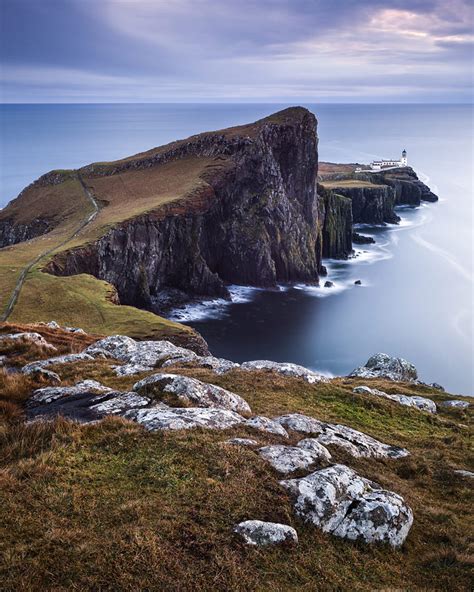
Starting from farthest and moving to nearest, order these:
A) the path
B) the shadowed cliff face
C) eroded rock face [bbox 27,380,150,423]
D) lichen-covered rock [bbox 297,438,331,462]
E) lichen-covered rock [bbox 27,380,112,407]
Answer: the shadowed cliff face < the path < lichen-covered rock [bbox 27,380,112,407] < eroded rock face [bbox 27,380,150,423] < lichen-covered rock [bbox 297,438,331,462]

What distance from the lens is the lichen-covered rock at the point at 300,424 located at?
17641mm

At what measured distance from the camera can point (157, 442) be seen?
1382 cm

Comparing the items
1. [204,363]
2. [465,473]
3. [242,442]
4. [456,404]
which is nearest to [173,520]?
[242,442]

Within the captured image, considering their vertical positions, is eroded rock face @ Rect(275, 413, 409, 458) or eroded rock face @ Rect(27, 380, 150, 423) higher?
eroded rock face @ Rect(27, 380, 150, 423)

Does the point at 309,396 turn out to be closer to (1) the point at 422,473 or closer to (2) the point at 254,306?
(1) the point at 422,473

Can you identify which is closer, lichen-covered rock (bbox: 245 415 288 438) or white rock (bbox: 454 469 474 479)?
lichen-covered rock (bbox: 245 415 288 438)

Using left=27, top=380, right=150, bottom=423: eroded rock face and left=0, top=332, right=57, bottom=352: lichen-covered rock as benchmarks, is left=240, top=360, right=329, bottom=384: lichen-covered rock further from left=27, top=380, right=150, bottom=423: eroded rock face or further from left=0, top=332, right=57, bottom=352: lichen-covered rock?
left=0, top=332, right=57, bottom=352: lichen-covered rock

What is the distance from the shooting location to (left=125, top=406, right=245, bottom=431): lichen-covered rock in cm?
1495

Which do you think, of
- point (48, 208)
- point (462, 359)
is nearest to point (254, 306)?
point (462, 359)

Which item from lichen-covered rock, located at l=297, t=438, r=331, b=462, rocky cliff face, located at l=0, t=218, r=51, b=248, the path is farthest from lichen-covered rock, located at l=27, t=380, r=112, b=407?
rocky cliff face, located at l=0, t=218, r=51, b=248

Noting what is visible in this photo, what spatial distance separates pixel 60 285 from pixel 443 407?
53.2 metres

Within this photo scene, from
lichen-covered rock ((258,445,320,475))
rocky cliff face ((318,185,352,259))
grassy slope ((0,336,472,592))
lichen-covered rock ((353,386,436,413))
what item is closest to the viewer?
grassy slope ((0,336,472,592))

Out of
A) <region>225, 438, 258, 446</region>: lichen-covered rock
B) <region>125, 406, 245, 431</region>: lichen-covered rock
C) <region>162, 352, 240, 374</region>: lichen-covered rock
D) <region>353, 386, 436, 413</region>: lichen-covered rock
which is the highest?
<region>125, 406, 245, 431</region>: lichen-covered rock

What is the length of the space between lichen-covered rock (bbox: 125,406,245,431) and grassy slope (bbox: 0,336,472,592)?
552 mm
